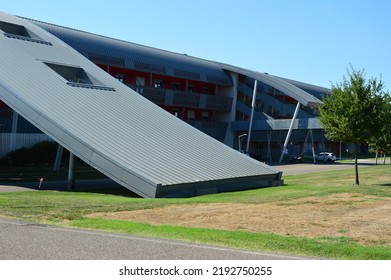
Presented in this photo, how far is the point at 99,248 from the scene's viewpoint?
8195mm

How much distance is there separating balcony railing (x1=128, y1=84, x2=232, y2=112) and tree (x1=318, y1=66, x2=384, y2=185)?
2948 cm

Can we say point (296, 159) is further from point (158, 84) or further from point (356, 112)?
point (356, 112)

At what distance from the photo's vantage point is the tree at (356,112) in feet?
82.4

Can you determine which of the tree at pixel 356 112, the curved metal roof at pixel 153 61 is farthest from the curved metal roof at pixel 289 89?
the tree at pixel 356 112

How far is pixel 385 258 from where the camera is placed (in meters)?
8.01

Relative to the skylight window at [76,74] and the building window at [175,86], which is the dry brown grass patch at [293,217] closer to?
the skylight window at [76,74]

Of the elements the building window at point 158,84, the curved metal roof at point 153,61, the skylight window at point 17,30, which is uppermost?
the curved metal roof at point 153,61

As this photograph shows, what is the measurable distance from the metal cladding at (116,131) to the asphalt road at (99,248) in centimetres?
843

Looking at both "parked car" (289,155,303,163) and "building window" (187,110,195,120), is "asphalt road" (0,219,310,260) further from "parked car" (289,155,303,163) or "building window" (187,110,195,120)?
"building window" (187,110,195,120)

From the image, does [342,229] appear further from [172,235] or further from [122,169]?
[122,169]

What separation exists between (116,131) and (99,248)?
528 inches

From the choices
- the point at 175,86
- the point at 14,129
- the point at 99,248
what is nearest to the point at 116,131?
the point at 99,248

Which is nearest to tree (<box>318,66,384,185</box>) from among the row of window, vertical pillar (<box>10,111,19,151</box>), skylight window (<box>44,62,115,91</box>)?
skylight window (<box>44,62,115,91</box>)
